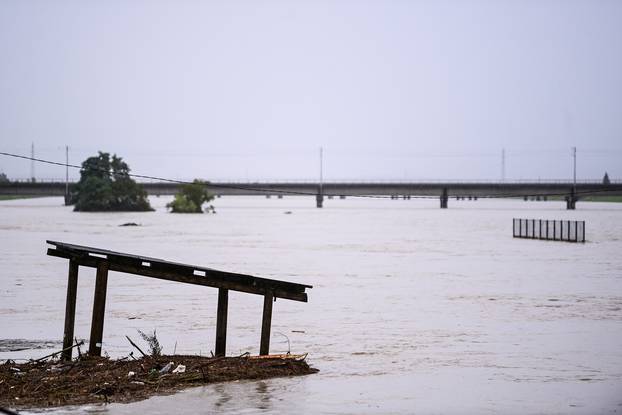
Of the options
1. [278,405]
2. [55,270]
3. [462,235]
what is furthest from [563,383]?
[462,235]

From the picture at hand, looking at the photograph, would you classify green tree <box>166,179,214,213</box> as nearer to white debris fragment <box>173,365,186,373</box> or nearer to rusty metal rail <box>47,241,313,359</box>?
rusty metal rail <box>47,241,313,359</box>

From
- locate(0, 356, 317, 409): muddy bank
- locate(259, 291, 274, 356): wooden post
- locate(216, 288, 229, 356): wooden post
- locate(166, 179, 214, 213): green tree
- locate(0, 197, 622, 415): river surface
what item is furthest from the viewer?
locate(166, 179, 214, 213): green tree

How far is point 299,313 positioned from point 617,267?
2341 centimetres

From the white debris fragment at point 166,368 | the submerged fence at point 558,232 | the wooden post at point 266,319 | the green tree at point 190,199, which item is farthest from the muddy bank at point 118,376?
the green tree at point 190,199

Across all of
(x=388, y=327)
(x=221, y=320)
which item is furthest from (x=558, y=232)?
(x=221, y=320)

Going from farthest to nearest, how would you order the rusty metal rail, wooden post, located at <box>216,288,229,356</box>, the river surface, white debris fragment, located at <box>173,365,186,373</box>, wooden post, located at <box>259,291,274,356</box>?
1. wooden post, located at <box>259,291,274,356</box>
2. wooden post, located at <box>216,288,229,356</box>
3. the rusty metal rail
4. white debris fragment, located at <box>173,365,186,373</box>
5. the river surface

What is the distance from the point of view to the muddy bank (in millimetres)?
15672

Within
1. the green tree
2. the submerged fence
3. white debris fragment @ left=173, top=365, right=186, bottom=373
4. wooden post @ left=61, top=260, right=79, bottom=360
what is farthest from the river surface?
the green tree

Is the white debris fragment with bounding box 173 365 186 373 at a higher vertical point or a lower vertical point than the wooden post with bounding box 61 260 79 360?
lower

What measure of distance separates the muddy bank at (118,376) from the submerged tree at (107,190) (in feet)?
443

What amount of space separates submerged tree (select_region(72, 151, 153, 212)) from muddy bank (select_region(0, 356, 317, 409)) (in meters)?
135

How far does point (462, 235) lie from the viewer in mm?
83625

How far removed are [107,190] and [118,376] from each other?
139m

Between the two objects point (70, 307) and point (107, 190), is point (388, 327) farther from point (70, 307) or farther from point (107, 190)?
point (107, 190)
